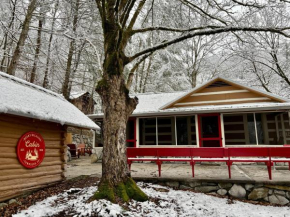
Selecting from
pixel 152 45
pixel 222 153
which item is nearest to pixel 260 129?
pixel 222 153

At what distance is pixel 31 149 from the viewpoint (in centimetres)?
638

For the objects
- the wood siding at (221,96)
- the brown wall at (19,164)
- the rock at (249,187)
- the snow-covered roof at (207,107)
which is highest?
the wood siding at (221,96)

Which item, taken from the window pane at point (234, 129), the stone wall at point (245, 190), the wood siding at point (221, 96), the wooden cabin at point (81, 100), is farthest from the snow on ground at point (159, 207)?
the wooden cabin at point (81, 100)

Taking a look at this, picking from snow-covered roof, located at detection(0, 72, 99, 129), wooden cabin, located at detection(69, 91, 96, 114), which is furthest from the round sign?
wooden cabin, located at detection(69, 91, 96, 114)

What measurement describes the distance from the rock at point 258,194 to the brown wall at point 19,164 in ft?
21.9

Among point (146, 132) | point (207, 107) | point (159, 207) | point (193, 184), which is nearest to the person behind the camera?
point (159, 207)

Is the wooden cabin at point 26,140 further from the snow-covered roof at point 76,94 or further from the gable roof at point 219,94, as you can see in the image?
the snow-covered roof at point 76,94

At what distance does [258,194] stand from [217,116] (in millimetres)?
6846

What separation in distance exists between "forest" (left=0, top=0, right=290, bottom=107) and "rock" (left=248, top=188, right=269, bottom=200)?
465 centimetres

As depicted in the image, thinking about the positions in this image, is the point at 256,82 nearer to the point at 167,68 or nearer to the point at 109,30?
the point at 167,68

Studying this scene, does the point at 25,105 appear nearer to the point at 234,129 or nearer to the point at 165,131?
the point at 165,131

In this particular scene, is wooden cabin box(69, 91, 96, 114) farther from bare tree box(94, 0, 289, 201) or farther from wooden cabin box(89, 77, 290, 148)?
bare tree box(94, 0, 289, 201)

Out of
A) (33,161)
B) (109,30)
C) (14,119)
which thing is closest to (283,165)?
(109,30)

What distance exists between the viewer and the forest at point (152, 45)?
7906 mm
